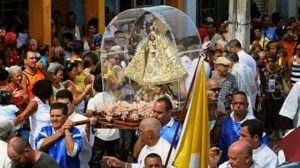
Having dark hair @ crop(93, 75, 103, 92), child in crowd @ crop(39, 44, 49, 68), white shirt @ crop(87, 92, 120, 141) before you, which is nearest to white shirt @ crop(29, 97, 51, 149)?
white shirt @ crop(87, 92, 120, 141)

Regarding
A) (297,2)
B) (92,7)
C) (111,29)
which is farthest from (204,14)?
(111,29)

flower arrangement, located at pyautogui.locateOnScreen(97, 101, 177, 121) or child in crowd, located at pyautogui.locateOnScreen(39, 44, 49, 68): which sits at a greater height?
child in crowd, located at pyautogui.locateOnScreen(39, 44, 49, 68)

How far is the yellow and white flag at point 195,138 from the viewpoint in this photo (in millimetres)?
9297

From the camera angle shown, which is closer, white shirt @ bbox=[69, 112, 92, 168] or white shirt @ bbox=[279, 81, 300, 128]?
white shirt @ bbox=[69, 112, 92, 168]

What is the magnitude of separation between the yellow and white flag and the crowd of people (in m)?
0.15

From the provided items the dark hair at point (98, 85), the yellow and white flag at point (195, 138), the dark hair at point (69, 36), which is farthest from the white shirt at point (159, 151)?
the dark hair at point (69, 36)

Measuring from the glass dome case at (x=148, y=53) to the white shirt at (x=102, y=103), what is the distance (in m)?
0.17

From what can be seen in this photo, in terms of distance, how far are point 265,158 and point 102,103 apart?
11.2ft

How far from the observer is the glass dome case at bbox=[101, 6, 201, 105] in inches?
493

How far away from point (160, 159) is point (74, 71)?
17.3 feet

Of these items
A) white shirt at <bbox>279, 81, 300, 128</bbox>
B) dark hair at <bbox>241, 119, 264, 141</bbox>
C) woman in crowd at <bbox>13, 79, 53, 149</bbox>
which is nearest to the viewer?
dark hair at <bbox>241, 119, 264, 141</bbox>

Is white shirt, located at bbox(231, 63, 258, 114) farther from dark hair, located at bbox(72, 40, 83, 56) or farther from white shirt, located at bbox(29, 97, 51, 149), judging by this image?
white shirt, located at bbox(29, 97, 51, 149)

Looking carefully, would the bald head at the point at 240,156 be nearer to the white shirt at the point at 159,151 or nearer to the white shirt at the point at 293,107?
the white shirt at the point at 159,151

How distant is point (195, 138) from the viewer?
939 centimetres
